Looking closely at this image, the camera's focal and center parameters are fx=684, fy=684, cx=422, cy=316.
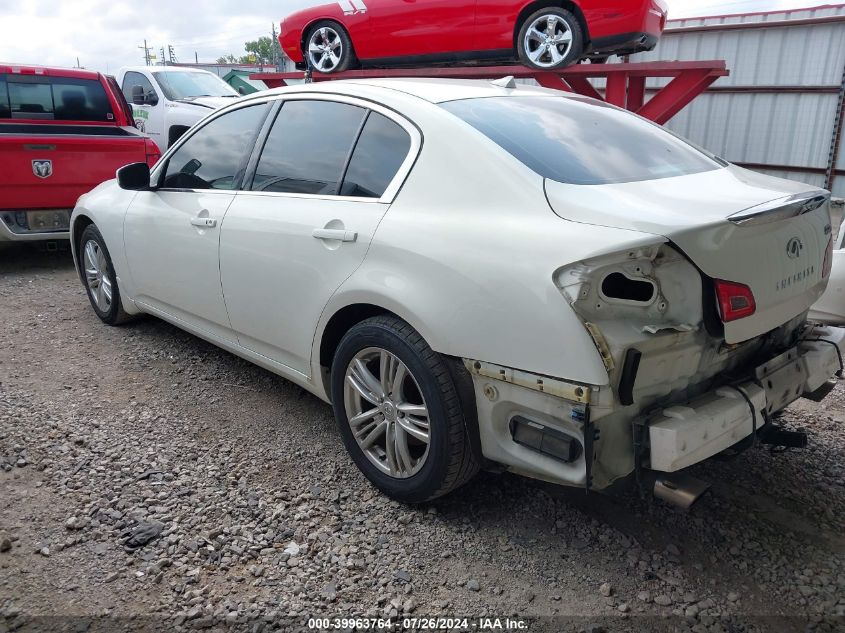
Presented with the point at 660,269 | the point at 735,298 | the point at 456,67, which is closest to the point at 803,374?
the point at 735,298

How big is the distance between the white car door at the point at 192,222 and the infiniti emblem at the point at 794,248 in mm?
2457

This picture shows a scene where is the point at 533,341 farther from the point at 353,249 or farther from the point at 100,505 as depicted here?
the point at 100,505

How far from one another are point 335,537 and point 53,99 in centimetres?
609

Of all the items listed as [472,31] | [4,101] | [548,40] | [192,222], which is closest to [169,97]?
[4,101]

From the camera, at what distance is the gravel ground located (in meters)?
2.23

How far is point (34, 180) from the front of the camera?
20.3 feet

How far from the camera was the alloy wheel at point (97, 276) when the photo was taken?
475cm

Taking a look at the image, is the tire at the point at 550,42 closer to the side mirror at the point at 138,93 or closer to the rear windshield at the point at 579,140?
the rear windshield at the point at 579,140

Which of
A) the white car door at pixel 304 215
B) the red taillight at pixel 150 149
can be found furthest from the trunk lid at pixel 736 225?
the red taillight at pixel 150 149

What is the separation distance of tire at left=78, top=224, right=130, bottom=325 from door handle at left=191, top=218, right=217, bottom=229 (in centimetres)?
135

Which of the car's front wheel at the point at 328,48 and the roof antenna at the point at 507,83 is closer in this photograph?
the roof antenna at the point at 507,83

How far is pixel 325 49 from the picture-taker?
26.3 ft

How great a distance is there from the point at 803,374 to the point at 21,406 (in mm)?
3717

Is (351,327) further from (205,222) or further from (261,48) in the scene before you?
(261,48)
